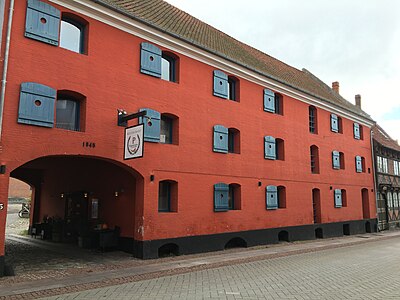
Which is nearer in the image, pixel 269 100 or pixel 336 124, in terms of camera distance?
pixel 269 100

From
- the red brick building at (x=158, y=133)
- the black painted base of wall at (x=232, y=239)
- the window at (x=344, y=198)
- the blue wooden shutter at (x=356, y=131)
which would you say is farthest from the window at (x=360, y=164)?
the red brick building at (x=158, y=133)

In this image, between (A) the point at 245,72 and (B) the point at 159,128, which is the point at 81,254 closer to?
(B) the point at 159,128

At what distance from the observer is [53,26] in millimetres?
9961

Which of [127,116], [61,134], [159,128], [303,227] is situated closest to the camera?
[61,134]

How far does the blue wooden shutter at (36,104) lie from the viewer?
912 centimetres

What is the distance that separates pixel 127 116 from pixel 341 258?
9.32 meters

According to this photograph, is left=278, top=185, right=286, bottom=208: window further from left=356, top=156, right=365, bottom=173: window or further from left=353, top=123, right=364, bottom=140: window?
left=353, top=123, right=364, bottom=140: window

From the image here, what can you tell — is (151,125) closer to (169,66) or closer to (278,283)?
(169,66)

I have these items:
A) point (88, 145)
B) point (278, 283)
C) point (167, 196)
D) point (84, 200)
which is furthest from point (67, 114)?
point (278, 283)

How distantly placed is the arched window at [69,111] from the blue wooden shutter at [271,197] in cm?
928

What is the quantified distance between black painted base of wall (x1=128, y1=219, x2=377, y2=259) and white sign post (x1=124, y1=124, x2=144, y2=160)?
3070 millimetres

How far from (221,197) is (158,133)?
153 inches

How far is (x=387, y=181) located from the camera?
2633 centimetres

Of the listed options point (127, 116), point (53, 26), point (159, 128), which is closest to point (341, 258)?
point (159, 128)
